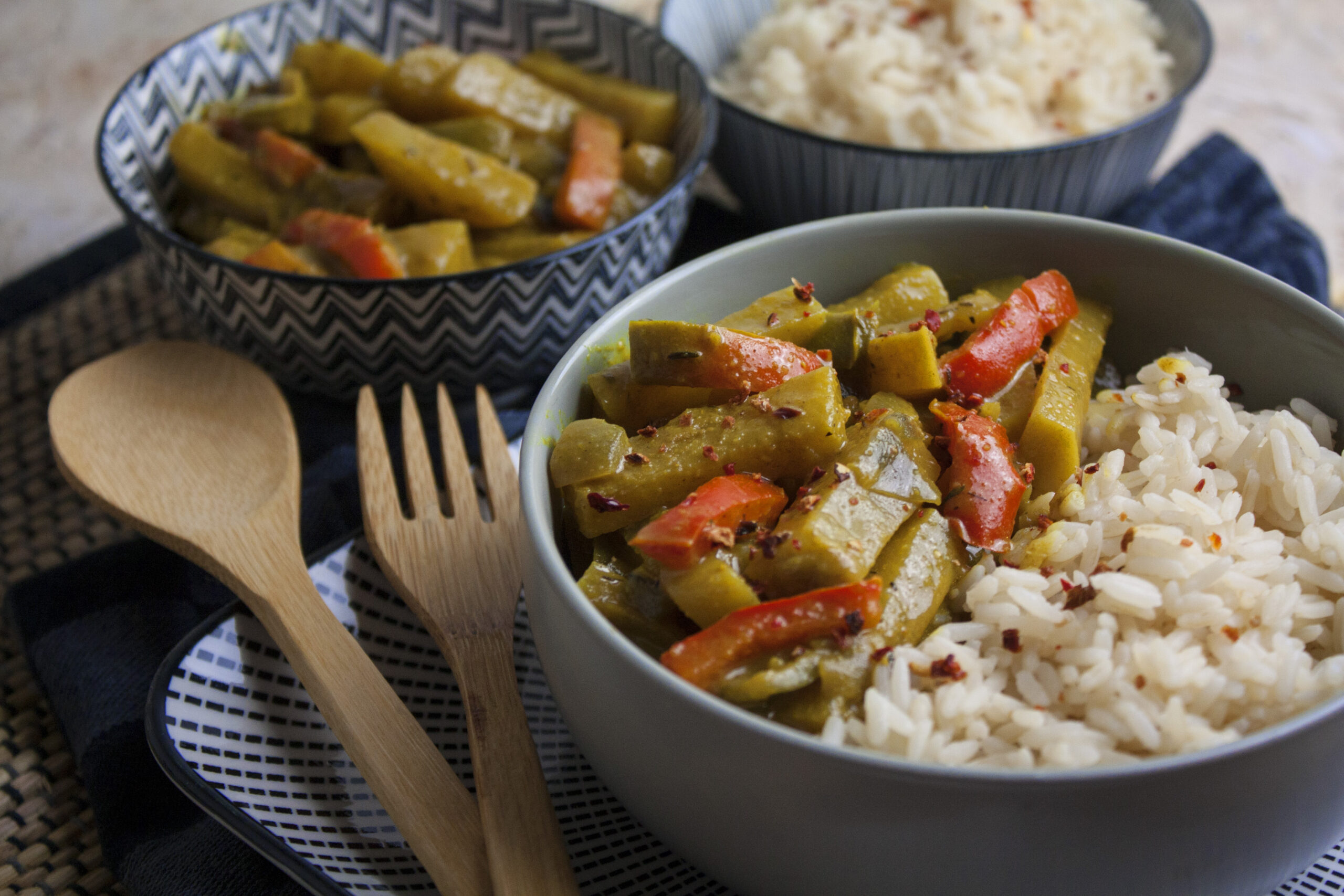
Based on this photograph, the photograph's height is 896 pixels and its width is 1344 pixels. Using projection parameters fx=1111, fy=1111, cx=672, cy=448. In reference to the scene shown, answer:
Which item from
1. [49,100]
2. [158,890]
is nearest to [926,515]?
[158,890]

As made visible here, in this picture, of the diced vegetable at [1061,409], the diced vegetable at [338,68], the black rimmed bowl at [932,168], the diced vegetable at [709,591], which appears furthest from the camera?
the diced vegetable at [338,68]

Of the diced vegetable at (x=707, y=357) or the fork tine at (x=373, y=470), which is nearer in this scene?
the diced vegetable at (x=707, y=357)

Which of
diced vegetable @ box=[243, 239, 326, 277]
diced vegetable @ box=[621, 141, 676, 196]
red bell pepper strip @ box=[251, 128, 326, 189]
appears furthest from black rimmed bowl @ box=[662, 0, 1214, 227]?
diced vegetable @ box=[243, 239, 326, 277]

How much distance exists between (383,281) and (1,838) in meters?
1.13

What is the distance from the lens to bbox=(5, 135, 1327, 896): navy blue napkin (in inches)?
61.9

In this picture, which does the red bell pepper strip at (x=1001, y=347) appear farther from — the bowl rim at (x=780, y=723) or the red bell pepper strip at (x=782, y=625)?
the red bell pepper strip at (x=782, y=625)

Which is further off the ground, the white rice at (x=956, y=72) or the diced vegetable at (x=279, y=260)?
the white rice at (x=956, y=72)

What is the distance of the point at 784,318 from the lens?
166 cm

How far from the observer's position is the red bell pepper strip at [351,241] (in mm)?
2324

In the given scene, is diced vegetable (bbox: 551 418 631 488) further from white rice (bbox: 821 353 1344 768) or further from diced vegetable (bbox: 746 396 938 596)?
white rice (bbox: 821 353 1344 768)

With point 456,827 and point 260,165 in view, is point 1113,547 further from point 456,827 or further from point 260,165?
point 260,165

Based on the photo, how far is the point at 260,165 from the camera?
2604 mm

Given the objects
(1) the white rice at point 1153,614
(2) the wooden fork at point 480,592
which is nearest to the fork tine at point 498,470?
(2) the wooden fork at point 480,592

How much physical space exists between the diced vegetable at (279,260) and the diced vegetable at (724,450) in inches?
44.4
